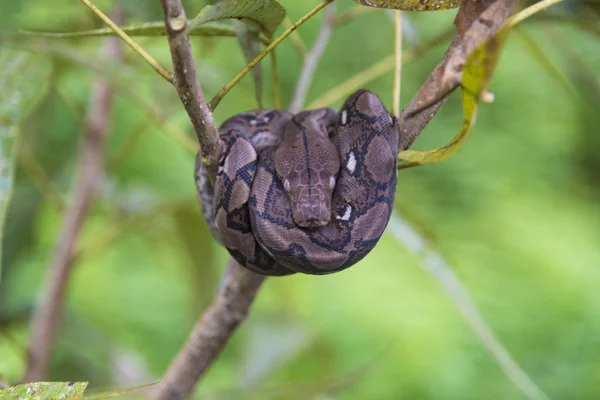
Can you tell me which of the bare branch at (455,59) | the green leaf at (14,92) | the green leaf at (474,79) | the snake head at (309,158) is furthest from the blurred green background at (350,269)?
the green leaf at (474,79)

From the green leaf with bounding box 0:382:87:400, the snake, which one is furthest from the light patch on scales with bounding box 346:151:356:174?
the green leaf with bounding box 0:382:87:400

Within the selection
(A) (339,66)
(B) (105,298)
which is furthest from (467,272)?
(B) (105,298)

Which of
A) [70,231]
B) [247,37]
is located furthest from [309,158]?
[70,231]

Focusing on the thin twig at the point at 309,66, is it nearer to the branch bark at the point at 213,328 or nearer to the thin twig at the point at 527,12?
the branch bark at the point at 213,328

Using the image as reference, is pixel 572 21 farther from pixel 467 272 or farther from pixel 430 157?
pixel 467 272

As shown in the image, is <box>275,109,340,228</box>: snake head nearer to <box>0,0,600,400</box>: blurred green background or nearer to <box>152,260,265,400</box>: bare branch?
<box>152,260,265,400</box>: bare branch

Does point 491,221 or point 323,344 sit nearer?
point 323,344
